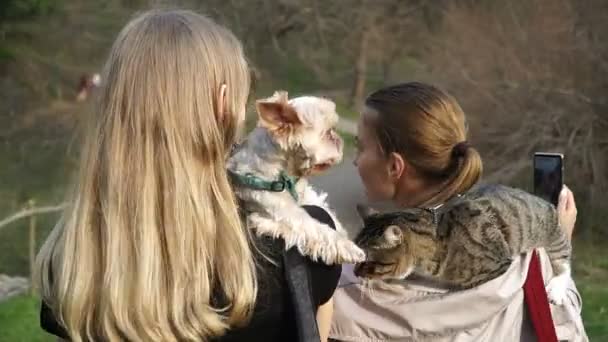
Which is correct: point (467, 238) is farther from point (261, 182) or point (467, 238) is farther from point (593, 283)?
point (593, 283)

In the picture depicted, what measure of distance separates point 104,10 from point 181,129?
2299 centimetres

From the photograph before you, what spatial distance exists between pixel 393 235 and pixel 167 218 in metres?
0.70

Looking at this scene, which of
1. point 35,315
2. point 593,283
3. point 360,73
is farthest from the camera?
Result: point 360,73

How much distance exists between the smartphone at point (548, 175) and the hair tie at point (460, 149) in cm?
27

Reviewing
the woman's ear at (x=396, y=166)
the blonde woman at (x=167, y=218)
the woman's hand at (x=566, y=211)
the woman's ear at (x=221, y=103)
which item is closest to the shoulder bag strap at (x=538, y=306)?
the woman's hand at (x=566, y=211)

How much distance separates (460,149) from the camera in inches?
102

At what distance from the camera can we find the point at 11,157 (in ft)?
74.6

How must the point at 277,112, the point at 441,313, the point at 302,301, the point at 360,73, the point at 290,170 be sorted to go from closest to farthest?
the point at 302,301 → the point at 441,313 → the point at 277,112 → the point at 290,170 → the point at 360,73

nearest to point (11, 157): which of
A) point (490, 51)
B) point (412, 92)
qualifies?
point (490, 51)

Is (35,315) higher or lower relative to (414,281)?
lower

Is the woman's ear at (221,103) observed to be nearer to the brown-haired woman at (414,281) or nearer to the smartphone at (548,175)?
the brown-haired woman at (414,281)

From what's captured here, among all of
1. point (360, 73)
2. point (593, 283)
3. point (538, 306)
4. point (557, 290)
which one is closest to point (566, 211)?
point (557, 290)

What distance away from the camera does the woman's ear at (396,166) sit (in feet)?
8.58

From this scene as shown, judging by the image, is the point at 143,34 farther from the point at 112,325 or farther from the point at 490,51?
the point at 490,51
